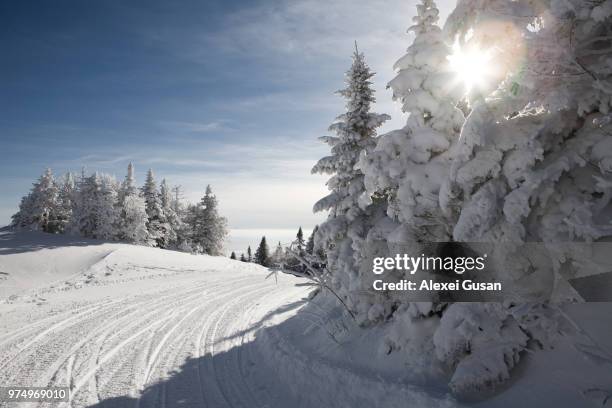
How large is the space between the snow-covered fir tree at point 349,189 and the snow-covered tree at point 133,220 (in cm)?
3863

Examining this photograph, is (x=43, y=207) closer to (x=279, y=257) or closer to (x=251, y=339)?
(x=279, y=257)

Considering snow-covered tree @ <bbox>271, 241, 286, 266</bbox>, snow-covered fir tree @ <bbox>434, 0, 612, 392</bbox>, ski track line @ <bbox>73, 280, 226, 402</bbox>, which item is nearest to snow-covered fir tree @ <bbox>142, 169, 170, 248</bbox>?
snow-covered tree @ <bbox>271, 241, 286, 266</bbox>

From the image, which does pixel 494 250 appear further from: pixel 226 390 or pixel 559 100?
pixel 226 390

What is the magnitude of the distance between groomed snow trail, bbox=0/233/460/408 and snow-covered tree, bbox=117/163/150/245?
24970mm

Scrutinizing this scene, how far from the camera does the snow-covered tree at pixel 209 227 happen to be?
4822 cm

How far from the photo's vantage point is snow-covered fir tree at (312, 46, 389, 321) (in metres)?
10.6

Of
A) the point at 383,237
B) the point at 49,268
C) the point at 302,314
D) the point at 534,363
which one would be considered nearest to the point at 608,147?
the point at 534,363

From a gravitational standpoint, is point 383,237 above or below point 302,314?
above

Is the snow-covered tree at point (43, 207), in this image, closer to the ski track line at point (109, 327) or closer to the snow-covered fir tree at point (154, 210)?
the snow-covered fir tree at point (154, 210)

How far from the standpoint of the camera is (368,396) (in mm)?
7188

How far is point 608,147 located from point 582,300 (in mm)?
2360

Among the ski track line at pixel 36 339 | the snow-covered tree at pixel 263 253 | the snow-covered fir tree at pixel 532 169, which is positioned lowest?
the ski track line at pixel 36 339

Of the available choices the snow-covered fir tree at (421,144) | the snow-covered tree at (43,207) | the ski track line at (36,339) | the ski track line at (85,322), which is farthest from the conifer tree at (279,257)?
the snow-covered tree at (43,207)

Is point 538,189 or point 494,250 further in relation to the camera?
point 494,250
